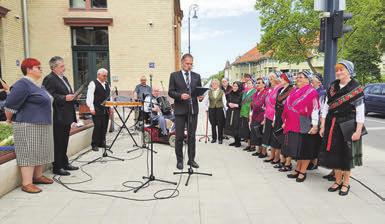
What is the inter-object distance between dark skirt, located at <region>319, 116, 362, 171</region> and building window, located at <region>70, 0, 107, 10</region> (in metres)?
14.0

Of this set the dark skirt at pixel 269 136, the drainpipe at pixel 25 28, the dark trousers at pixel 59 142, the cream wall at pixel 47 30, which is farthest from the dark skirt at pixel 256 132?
the drainpipe at pixel 25 28

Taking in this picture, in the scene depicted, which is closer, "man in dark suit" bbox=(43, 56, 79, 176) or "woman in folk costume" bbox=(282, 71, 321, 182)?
"woman in folk costume" bbox=(282, 71, 321, 182)

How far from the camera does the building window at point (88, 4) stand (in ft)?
49.4

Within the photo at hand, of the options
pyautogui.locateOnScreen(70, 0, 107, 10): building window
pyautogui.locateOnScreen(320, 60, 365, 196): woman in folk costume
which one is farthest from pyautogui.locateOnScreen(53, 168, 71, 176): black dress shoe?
pyautogui.locateOnScreen(70, 0, 107, 10): building window

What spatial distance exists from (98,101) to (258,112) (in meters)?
3.34

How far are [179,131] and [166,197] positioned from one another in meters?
1.41

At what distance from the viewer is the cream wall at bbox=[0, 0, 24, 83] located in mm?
12219

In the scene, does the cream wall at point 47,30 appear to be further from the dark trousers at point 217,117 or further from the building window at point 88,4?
the dark trousers at point 217,117

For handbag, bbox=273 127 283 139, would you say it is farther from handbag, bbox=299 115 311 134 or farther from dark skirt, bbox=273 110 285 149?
handbag, bbox=299 115 311 134

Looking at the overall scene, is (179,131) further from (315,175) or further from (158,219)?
(315,175)

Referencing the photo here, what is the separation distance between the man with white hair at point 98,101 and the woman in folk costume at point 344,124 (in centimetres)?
440

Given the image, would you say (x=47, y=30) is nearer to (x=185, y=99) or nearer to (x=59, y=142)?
(x=59, y=142)

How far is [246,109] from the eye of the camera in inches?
262

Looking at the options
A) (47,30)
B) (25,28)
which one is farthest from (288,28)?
(25,28)
